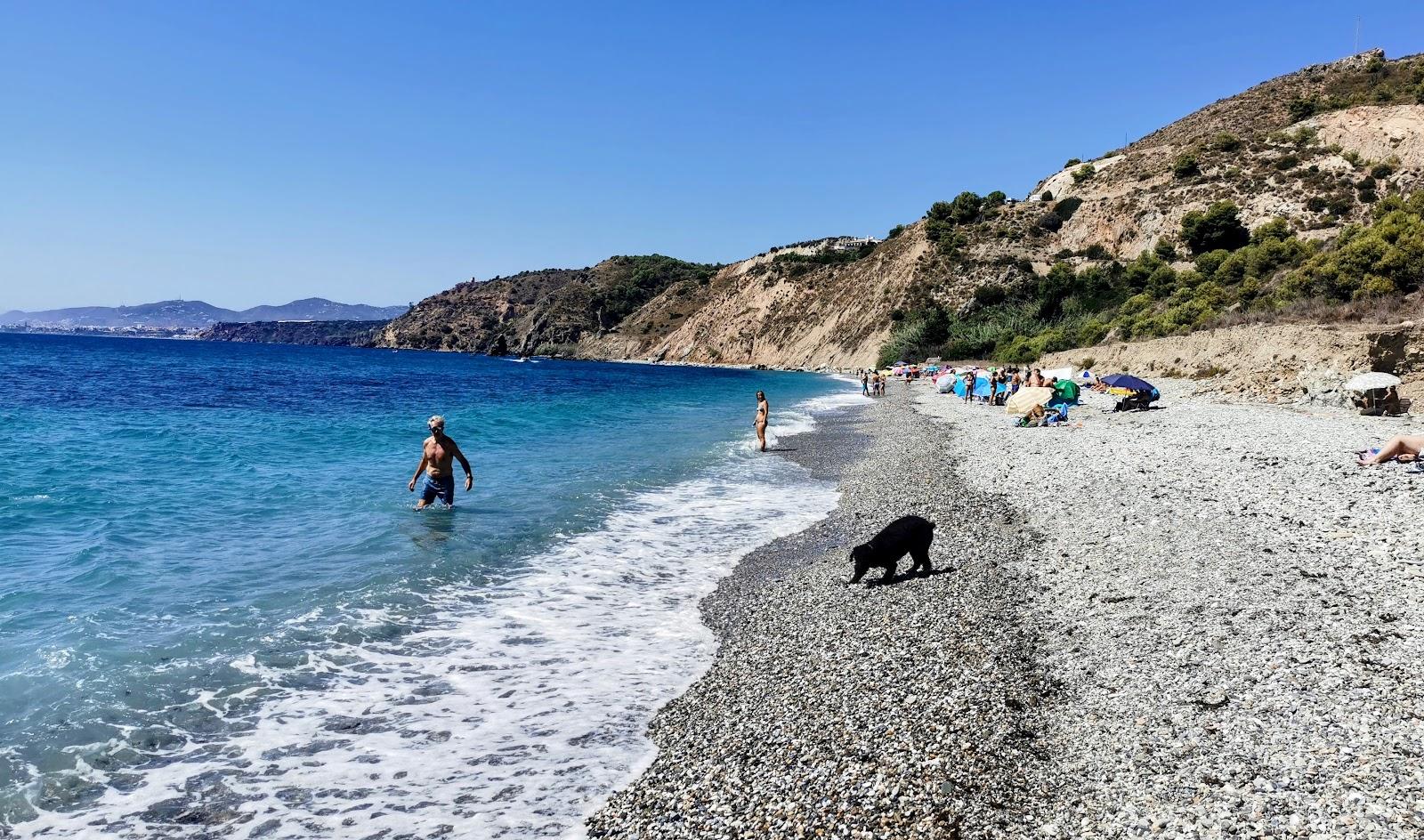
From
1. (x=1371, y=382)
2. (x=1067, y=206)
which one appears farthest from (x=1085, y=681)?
(x=1067, y=206)

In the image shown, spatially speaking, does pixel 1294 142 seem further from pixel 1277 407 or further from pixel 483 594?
pixel 483 594

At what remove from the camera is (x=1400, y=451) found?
10.5 metres

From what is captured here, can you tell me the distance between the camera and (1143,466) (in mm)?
12812

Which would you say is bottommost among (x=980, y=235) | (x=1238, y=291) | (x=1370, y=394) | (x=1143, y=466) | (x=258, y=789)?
(x=258, y=789)

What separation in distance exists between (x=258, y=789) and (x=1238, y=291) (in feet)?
155

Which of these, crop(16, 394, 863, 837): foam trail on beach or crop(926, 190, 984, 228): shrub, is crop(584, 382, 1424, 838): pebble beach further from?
crop(926, 190, 984, 228): shrub

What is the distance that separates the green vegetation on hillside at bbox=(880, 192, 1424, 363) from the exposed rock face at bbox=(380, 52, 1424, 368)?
3.45 metres

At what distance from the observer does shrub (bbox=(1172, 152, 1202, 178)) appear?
6688cm

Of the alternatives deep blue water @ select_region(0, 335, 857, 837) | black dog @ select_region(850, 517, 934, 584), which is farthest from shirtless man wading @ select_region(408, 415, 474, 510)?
black dog @ select_region(850, 517, 934, 584)

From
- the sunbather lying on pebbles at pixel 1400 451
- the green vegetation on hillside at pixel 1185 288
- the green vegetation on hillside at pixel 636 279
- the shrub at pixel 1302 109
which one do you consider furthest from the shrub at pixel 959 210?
the sunbather lying on pebbles at pixel 1400 451

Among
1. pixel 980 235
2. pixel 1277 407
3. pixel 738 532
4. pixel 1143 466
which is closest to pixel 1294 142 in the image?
pixel 980 235

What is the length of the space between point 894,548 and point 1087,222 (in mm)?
76683

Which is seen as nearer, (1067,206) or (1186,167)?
(1186,167)

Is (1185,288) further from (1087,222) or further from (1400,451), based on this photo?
(1400,451)
